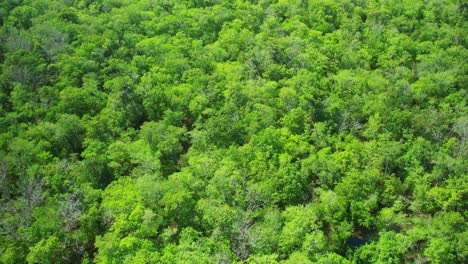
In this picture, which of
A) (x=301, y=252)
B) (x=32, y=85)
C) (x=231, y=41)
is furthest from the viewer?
(x=231, y=41)

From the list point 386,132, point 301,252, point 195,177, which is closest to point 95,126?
point 195,177

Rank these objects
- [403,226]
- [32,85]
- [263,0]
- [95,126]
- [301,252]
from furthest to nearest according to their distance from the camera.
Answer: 1. [263,0]
2. [32,85]
3. [95,126]
4. [403,226]
5. [301,252]

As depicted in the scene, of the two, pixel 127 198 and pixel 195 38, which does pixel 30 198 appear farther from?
pixel 195 38

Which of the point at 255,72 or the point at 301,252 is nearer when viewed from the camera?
the point at 301,252

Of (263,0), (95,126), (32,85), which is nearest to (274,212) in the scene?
(95,126)

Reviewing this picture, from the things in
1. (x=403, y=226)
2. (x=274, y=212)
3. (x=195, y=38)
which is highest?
(x=195, y=38)

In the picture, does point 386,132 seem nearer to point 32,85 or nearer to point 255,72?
point 255,72

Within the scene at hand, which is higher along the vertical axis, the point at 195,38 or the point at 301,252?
the point at 195,38
